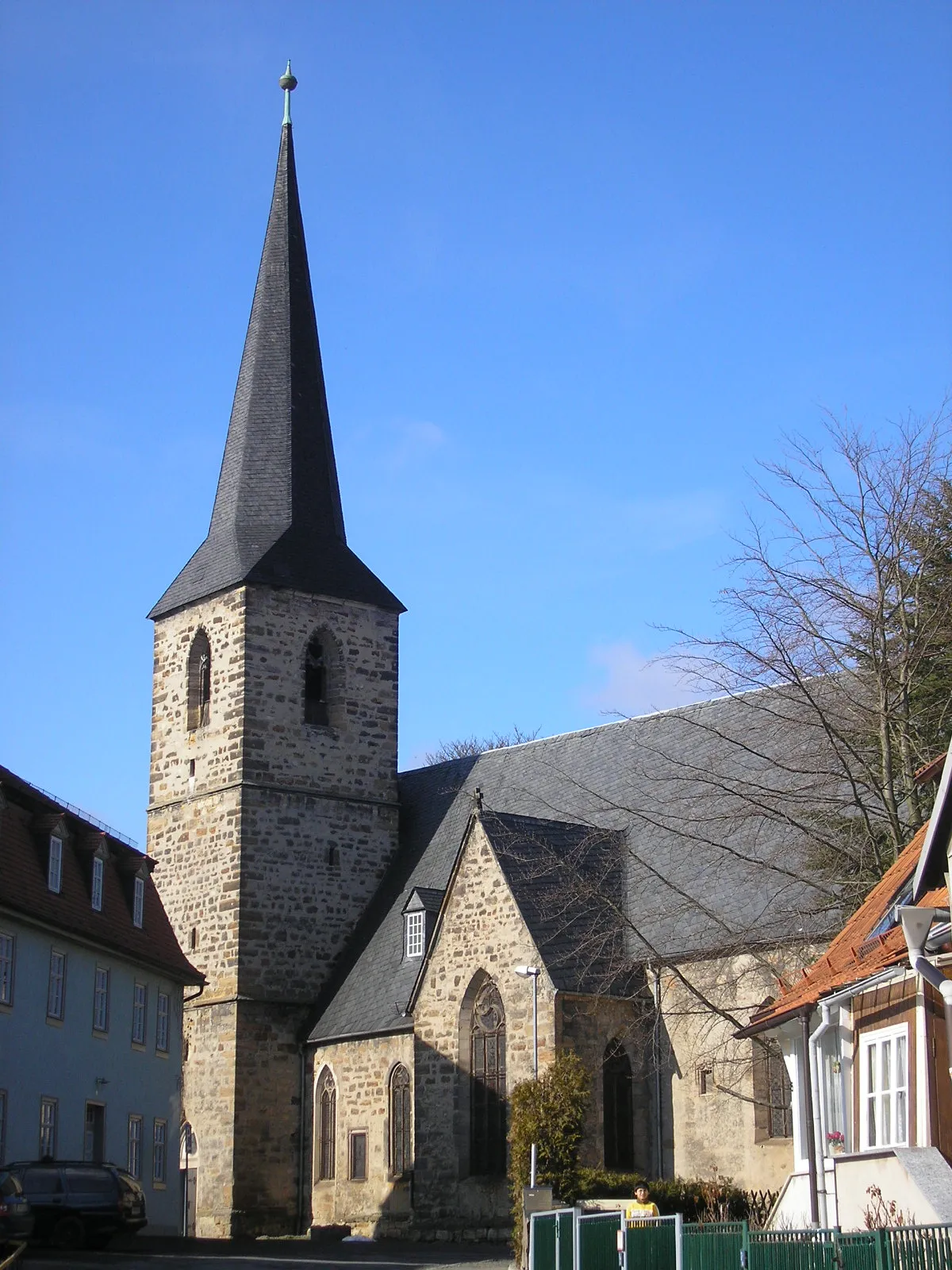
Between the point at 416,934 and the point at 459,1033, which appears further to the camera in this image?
the point at 416,934

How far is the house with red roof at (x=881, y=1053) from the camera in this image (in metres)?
15.1

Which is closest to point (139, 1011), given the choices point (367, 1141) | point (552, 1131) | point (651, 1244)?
point (367, 1141)

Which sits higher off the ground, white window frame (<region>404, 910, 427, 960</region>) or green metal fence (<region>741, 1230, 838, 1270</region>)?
white window frame (<region>404, 910, 427, 960</region>)

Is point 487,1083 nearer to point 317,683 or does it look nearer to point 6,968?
point 6,968

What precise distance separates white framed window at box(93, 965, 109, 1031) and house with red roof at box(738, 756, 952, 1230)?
13.3 m

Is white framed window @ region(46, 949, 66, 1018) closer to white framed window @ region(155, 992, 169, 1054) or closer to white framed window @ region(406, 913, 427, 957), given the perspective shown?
white framed window @ region(155, 992, 169, 1054)

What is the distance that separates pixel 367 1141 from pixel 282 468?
1533 cm

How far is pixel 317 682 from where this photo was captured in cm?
4162

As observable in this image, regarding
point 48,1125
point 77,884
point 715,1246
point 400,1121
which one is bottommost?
point 715,1246

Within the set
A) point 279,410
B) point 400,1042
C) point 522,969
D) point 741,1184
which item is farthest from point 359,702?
point 741,1184

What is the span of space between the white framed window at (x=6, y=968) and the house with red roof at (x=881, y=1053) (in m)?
11.5

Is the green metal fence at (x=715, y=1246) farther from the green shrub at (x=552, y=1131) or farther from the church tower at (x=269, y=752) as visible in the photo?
the church tower at (x=269, y=752)

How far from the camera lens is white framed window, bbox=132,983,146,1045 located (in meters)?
32.5

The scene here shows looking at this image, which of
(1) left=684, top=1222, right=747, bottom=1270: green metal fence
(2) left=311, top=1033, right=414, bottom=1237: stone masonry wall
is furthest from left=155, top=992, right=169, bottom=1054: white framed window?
(1) left=684, top=1222, right=747, bottom=1270: green metal fence
